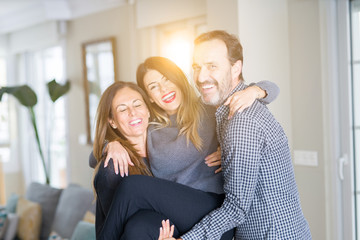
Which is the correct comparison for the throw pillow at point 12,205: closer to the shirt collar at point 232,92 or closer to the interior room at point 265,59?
the interior room at point 265,59

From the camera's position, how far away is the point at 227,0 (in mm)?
2484

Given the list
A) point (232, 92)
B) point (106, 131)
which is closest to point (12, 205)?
point (106, 131)

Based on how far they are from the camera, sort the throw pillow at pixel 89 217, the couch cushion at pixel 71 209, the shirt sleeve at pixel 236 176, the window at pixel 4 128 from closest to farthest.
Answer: the shirt sleeve at pixel 236 176, the throw pillow at pixel 89 217, the couch cushion at pixel 71 209, the window at pixel 4 128

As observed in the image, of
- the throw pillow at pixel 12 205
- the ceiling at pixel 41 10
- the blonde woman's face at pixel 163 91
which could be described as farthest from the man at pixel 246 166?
the throw pillow at pixel 12 205

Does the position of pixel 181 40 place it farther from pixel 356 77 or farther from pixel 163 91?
pixel 163 91

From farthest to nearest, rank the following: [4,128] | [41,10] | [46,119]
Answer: [4,128] < [46,119] < [41,10]

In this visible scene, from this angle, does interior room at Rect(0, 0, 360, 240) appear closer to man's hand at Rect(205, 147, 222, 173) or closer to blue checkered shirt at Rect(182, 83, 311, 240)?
man's hand at Rect(205, 147, 222, 173)

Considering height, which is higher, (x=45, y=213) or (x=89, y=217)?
(x=89, y=217)

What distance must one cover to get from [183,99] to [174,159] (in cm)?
31

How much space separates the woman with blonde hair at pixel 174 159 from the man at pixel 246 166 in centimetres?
9

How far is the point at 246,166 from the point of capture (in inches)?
61.2

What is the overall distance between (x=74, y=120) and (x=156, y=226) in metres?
3.36

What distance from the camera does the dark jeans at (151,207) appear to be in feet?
5.22

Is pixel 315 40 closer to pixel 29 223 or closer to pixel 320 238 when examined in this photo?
pixel 320 238
